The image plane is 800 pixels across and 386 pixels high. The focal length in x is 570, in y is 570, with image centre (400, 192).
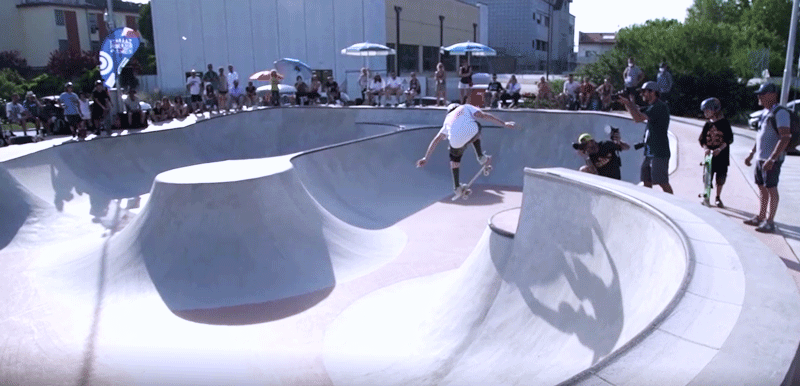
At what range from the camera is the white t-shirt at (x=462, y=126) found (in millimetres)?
8367

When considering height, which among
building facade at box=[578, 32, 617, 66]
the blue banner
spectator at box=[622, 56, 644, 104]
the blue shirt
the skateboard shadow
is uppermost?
building facade at box=[578, 32, 617, 66]

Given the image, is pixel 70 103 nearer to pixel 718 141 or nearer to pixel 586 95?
pixel 586 95

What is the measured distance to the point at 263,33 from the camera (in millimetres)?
38875

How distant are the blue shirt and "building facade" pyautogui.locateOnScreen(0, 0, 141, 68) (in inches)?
1647

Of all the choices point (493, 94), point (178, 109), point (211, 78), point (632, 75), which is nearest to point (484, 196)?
point (632, 75)

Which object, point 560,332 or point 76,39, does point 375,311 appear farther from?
point 76,39

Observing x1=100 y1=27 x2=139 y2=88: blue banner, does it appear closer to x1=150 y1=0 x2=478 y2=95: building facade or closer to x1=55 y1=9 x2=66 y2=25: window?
x1=150 y1=0 x2=478 y2=95: building facade

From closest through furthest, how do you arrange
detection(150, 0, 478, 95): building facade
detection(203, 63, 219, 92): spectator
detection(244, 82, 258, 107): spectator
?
1. detection(203, 63, 219, 92): spectator
2. detection(244, 82, 258, 107): spectator
3. detection(150, 0, 478, 95): building facade

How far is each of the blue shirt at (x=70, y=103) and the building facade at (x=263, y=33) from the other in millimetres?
21852

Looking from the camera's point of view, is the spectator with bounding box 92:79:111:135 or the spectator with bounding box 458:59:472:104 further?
the spectator with bounding box 458:59:472:104

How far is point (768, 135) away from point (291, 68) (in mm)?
28602

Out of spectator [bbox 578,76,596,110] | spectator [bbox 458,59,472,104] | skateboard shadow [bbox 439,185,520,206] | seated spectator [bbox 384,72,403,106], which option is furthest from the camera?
seated spectator [bbox 384,72,403,106]

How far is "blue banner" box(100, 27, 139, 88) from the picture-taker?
588 inches

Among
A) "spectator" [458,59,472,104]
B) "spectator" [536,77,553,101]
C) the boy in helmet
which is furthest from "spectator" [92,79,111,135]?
the boy in helmet
